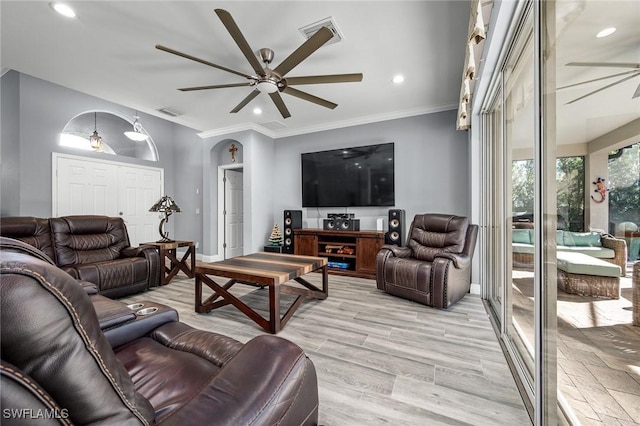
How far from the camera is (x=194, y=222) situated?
582 cm

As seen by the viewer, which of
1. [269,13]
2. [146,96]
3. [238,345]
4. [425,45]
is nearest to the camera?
[238,345]

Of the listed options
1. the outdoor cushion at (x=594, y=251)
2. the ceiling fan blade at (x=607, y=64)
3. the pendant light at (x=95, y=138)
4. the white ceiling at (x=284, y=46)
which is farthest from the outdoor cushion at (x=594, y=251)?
the pendant light at (x=95, y=138)

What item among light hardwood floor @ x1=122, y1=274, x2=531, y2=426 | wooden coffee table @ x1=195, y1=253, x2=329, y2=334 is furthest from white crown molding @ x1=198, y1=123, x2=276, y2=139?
light hardwood floor @ x1=122, y1=274, x2=531, y2=426

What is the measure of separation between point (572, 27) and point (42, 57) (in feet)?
15.0

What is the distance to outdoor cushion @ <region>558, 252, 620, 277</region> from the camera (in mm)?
932

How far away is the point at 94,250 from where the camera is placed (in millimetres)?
3258

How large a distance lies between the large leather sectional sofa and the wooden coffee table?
1.12m

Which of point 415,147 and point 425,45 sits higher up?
point 425,45

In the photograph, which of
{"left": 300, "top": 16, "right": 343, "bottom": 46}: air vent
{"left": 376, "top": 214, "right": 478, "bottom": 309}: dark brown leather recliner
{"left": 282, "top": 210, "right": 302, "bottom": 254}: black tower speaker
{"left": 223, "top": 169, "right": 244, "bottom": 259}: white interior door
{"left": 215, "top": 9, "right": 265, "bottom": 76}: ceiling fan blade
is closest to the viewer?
{"left": 215, "top": 9, "right": 265, "bottom": 76}: ceiling fan blade

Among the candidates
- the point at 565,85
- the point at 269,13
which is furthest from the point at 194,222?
the point at 565,85

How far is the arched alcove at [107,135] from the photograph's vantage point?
4.32 m

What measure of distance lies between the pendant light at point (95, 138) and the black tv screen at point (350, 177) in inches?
141

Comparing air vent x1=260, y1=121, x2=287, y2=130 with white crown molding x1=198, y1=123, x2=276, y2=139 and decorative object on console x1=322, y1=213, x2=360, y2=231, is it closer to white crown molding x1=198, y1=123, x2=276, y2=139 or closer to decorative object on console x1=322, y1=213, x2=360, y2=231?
white crown molding x1=198, y1=123, x2=276, y2=139

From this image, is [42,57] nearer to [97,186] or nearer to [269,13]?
[97,186]
